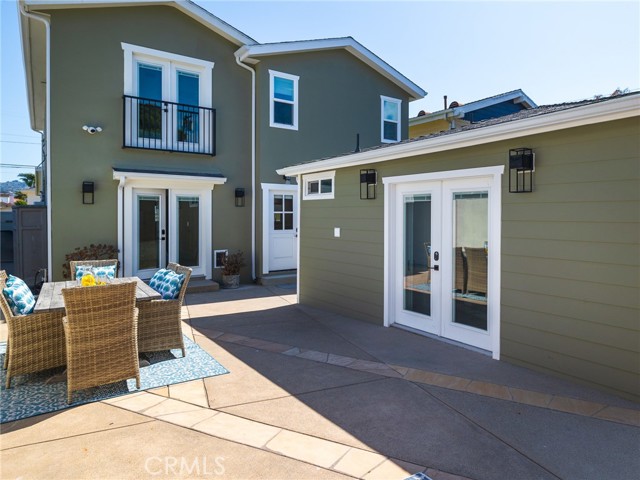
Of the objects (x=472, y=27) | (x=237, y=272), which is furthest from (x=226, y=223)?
(x=472, y=27)

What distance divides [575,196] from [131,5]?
868cm

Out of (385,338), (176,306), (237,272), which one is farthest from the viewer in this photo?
(237,272)

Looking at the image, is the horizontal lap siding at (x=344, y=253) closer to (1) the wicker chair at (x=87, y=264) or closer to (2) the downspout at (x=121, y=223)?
(1) the wicker chair at (x=87, y=264)

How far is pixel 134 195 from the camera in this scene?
8.49 meters

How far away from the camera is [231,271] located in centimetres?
908

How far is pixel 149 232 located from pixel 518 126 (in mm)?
7328

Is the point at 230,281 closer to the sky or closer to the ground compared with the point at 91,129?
closer to the ground

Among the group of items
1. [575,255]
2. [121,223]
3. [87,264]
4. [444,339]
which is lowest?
[444,339]

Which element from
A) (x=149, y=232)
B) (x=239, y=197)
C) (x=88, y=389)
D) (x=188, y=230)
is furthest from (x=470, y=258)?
(x=149, y=232)

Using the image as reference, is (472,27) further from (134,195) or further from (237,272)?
(134,195)

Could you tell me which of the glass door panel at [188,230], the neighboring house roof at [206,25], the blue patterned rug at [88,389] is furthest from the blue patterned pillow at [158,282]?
the neighboring house roof at [206,25]

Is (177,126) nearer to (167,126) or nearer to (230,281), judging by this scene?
(167,126)

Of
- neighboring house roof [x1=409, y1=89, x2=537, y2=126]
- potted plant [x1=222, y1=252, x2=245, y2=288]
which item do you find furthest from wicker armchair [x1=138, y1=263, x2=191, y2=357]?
neighboring house roof [x1=409, y1=89, x2=537, y2=126]

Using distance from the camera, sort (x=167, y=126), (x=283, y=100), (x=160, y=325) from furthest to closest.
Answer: (x=283, y=100) → (x=167, y=126) → (x=160, y=325)
